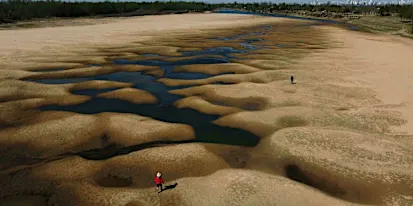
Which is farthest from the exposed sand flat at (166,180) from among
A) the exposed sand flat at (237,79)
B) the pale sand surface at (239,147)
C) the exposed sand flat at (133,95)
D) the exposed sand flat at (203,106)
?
the exposed sand flat at (237,79)

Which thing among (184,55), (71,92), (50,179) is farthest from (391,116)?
(184,55)

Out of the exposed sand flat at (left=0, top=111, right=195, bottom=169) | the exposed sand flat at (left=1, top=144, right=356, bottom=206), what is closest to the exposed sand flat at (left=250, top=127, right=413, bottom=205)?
the exposed sand flat at (left=1, top=144, right=356, bottom=206)

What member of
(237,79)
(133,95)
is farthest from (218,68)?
(133,95)

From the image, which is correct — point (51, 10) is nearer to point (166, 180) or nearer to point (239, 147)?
point (239, 147)

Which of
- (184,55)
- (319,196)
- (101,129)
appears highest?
(184,55)

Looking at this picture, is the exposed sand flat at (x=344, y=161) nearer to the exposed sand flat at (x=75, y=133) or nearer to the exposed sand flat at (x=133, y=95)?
the exposed sand flat at (x=75, y=133)

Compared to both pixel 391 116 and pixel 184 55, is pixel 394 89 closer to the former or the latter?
pixel 391 116

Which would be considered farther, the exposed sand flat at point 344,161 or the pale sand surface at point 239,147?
the exposed sand flat at point 344,161

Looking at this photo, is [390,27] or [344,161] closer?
[344,161]

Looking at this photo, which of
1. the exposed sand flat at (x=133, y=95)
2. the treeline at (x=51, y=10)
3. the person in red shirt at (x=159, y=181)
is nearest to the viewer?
the person in red shirt at (x=159, y=181)
